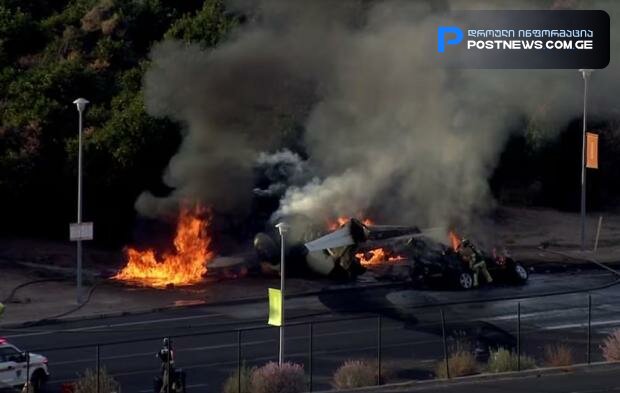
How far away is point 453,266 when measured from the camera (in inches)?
1560

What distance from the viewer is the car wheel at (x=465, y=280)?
1559 inches

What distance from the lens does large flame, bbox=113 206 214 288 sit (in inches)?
1674

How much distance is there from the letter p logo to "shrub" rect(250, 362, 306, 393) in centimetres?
2367

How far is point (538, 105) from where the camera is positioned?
55.9 metres

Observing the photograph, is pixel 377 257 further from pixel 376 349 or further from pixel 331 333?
pixel 376 349

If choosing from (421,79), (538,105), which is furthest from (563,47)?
(538,105)

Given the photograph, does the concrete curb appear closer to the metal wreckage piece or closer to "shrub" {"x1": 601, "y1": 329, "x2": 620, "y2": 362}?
"shrub" {"x1": 601, "y1": 329, "x2": 620, "y2": 362}

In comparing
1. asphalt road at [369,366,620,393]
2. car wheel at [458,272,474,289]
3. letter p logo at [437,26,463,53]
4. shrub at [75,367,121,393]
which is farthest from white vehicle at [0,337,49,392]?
letter p logo at [437,26,463,53]

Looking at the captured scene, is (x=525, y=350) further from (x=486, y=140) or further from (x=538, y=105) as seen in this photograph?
(x=538, y=105)

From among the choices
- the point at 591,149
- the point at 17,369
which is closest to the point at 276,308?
the point at 17,369

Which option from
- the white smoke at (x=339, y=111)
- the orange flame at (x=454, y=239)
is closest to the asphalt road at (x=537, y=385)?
the orange flame at (x=454, y=239)

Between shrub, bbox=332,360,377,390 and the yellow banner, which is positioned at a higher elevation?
the yellow banner

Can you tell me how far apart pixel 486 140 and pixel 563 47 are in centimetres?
697

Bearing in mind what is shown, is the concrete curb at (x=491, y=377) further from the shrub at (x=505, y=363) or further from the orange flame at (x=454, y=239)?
the orange flame at (x=454, y=239)
